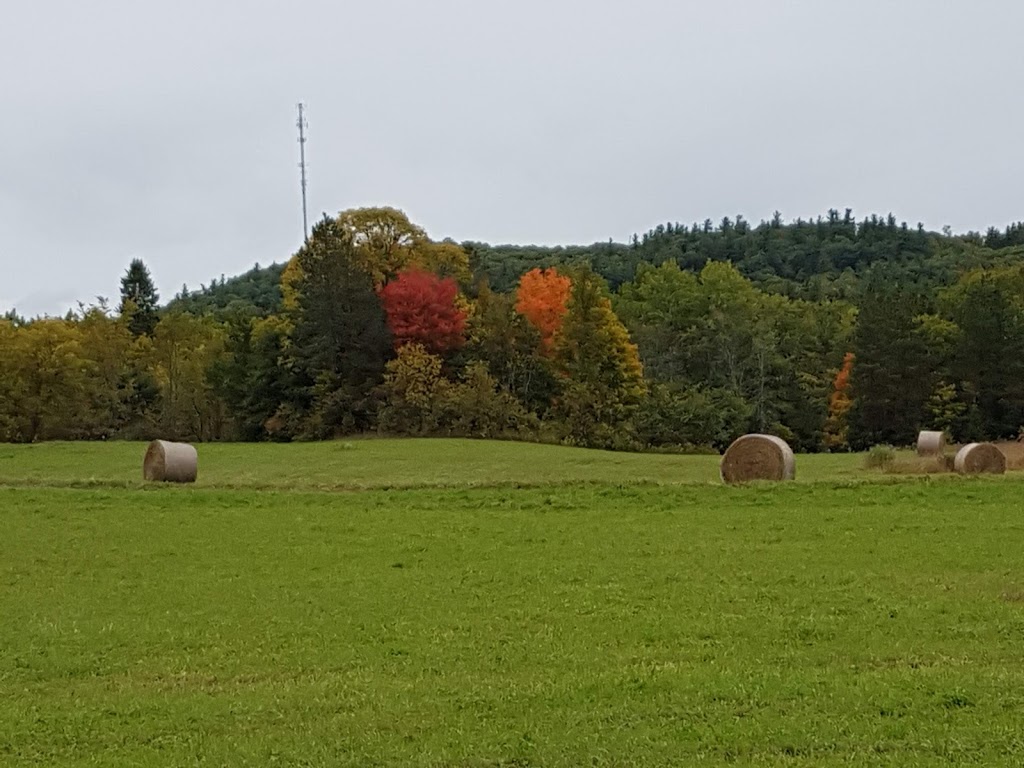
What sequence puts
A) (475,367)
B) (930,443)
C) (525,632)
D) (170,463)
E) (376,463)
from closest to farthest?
(525,632) → (170,463) → (930,443) → (376,463) → (475,367)

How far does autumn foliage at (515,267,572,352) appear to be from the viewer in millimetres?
72375

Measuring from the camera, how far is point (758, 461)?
1172 inches

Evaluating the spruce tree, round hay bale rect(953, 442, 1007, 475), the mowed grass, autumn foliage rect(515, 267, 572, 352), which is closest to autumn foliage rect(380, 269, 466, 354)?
autumn foliage rect(515, 267, 572, 352)

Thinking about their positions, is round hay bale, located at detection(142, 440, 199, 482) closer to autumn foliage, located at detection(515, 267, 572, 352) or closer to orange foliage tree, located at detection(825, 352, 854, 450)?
autumn foliage, located at detection(515, 267, 572, 352)

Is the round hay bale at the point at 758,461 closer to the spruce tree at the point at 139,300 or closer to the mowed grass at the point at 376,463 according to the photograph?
the mowed grass at the point at 376,463

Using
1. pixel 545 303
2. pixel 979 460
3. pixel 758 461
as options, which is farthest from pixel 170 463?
pixel 545 303

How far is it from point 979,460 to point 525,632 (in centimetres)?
2460

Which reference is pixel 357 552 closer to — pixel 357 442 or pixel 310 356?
pixel 357 442

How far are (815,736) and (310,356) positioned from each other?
61418 mm

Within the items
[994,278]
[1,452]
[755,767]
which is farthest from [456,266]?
[755,767]

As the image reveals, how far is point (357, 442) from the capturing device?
181 feet

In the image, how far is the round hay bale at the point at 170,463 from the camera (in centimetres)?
3281

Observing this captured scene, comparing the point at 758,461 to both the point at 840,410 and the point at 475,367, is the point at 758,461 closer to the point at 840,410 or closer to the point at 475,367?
the point at 475,367

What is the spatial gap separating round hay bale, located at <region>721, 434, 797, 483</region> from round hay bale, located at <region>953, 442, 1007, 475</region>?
19.8 ft
